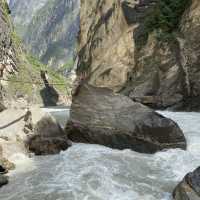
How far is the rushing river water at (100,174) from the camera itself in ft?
42.8

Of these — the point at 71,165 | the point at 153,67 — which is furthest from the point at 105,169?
the point at 153,67

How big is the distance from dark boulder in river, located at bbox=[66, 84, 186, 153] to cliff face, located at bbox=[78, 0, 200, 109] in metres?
11.8

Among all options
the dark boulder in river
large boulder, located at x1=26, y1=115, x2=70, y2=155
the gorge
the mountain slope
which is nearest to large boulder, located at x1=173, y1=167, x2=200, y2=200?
the gorge

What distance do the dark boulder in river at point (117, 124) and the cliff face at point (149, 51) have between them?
11.8 m

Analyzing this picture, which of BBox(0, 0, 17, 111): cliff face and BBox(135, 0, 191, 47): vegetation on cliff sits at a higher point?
BBox(135, 0, 191, 47): vegetation on cliff

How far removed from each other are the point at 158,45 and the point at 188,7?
4424 millimetres

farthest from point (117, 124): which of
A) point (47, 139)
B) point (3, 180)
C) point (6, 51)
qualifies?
point (6, 51)

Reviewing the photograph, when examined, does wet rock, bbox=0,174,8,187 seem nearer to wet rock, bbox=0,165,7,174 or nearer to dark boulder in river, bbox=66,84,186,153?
wet rock, bbox=0,165,7,174

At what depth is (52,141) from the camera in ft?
63.5

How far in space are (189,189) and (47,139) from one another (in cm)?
915

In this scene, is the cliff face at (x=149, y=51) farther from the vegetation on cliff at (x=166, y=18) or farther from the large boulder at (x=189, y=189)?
the large boulder at (x=189, y=189)

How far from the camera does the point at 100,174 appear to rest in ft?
48.2

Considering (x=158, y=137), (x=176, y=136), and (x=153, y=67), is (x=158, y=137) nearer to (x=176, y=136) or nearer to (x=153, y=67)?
(x=176, y=136)

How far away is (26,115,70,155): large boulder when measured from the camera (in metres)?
19.0
